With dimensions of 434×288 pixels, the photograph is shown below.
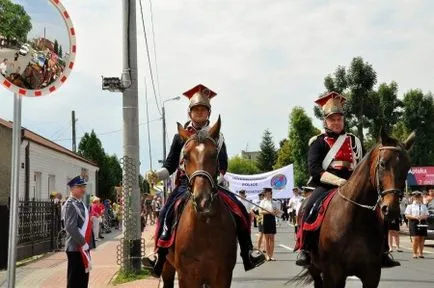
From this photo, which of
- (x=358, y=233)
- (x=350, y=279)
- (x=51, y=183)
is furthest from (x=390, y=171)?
(x=51, y=183)

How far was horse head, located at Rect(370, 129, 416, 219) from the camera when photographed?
625 centimetres

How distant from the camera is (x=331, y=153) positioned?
7.89 meters

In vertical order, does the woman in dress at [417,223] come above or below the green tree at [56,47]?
→ below

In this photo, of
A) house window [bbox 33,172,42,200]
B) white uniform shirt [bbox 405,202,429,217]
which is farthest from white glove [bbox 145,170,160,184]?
house window [bbox 33,172,42,200]

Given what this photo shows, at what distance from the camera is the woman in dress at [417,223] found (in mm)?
18819

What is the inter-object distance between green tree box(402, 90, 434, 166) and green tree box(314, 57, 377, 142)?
20.4 m

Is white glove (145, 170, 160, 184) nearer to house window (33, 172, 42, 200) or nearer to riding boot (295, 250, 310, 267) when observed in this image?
riding boot (295, 250, 310, 267)

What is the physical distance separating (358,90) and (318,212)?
102 feet

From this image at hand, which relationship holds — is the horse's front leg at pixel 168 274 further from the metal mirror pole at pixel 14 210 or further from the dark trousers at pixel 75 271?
the metal mirror pole at pixel 14 210

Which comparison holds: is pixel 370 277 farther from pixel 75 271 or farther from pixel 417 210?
pixel 417 210

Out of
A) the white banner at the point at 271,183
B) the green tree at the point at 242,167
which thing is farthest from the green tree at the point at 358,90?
the green tree at the point at 242,167

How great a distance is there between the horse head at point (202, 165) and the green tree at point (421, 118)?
2085 inches

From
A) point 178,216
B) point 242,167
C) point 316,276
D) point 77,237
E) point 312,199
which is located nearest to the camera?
point 178,216

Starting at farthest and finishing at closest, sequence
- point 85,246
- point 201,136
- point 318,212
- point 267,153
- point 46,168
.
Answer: point 267,153
point 46,168
point 85,246
point 318,212
point 201,136
